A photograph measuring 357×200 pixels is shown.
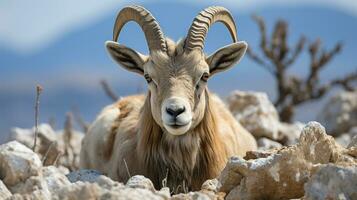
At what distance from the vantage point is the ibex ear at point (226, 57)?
10.6 metres

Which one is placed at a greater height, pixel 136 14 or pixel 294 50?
pixel 136 14

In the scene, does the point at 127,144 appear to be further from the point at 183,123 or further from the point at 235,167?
the point at 235,167

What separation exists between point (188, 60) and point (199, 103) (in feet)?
1.61

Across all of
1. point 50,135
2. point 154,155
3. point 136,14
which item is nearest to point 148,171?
point 154,155

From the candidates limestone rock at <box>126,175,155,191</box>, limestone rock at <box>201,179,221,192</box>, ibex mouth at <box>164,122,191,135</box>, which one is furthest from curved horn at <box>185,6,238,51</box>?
limestone rock at <box>126,175,155,191</box>

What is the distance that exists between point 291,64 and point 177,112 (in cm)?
1379

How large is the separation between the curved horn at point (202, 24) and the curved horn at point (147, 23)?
1.01 feet

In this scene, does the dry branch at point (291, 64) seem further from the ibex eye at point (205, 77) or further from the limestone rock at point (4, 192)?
the limestone rock at point (4, 192)

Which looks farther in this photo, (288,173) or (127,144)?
(127,144)

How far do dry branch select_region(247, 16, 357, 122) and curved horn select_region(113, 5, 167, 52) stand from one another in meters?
11.6

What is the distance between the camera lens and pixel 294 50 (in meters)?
23.2

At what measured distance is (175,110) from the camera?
30.7ft

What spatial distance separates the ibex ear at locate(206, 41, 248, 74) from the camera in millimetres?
10609

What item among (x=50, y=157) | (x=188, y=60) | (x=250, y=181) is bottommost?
(x=50, y=157)
